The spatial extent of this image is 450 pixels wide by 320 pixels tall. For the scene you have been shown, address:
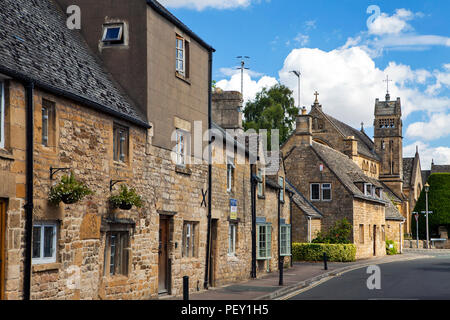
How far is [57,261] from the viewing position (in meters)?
12.5

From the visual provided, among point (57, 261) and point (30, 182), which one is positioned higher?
point (30, 182)

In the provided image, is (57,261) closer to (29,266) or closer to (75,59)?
(29,266)

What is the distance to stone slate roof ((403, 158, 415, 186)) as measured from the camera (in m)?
103

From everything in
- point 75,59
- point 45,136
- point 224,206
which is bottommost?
point 224,206

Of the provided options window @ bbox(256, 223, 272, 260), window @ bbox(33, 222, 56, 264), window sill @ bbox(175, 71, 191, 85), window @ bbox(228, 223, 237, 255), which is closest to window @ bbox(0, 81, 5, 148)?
window @ bbox(33, 222, 56, 264)

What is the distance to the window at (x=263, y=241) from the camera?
26.8 meters

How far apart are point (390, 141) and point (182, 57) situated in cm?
8127

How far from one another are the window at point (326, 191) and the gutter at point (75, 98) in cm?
3016

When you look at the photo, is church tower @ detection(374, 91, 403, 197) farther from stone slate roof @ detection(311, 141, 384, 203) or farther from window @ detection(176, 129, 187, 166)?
window @ detection(176, 129, 187, 166)

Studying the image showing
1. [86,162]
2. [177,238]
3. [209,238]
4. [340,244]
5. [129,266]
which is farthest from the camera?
[340,244]

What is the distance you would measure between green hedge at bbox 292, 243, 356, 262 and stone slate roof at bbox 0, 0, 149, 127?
25223mm

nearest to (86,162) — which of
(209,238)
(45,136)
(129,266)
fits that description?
(45,136)

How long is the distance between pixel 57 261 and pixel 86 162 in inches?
91.5

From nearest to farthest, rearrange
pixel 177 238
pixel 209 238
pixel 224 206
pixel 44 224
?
pixel 44 224 < pixel 177 238 < pixel 209 238 < pixel 224 206
